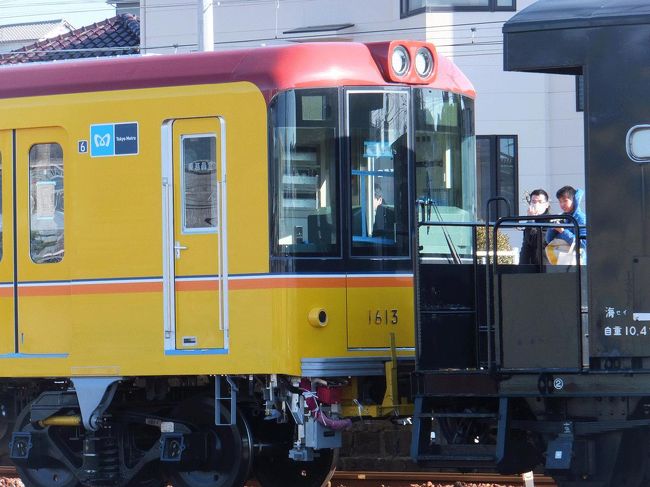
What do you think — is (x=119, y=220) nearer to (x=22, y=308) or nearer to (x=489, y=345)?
(x=22, y=308)

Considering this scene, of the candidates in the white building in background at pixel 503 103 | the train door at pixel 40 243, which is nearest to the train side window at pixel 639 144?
the train door at pixel 40 243

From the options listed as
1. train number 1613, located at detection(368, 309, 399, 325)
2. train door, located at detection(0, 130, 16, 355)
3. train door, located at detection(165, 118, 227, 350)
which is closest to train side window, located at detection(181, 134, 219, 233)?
train door, located at detection(165, 118, 227, 350)

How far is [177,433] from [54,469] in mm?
1313

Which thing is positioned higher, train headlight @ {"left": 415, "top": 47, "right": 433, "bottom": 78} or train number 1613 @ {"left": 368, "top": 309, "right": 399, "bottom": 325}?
train headlight @ {"left": 415, "top": 47, "right": 433, "bottom": 78}

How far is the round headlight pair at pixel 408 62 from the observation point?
395 inches

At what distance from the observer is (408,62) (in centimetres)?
1010

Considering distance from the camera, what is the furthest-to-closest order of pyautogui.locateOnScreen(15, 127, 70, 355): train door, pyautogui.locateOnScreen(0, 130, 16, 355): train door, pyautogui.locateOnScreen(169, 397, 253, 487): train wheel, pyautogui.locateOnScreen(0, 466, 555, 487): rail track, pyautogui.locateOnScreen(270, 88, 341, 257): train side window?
pyautogui.locateOnScreen(0, 466, 555, 487): rail track, pyautogui.locateOnScreen(0, 130, 16, 355): train door, pyautogui.locateOnScreen(15, 127, 70, 355): train door, pyautogui.locateOnScreen(169, 397, 253, 487): train wheel, pyautogui.locateOnScreen(270, 88, 341, 257): train side window

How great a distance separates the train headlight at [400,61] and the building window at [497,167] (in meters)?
10.2

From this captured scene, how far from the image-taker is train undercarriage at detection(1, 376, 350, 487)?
9.69 metres

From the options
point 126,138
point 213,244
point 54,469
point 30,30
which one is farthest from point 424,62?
point 30,30

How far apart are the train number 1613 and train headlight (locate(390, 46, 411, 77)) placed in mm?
1868

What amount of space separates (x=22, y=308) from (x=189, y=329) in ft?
5.16

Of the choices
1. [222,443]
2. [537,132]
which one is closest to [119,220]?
[222,443]

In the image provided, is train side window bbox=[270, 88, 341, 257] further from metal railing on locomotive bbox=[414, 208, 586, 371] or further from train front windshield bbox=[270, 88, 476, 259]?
metal railing on locomotive bbox=[414, 208, 586, 371]
